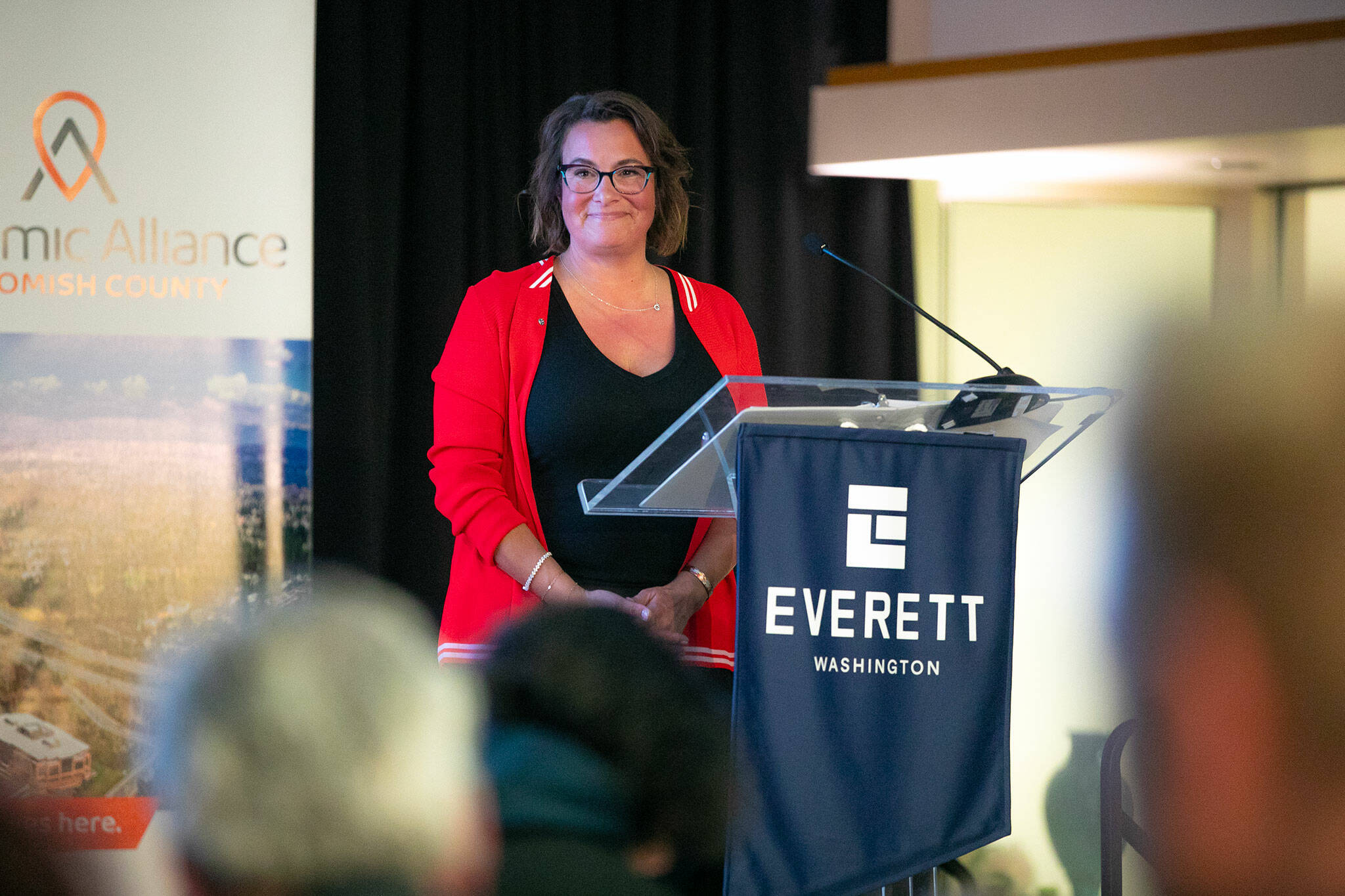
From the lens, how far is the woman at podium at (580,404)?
2.05 m

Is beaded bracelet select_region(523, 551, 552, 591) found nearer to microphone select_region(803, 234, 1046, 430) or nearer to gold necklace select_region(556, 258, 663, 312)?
gold necklace select_region(556, 258, 663, 312)

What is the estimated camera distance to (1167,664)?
2.96 m

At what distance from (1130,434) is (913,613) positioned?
1.98 meters

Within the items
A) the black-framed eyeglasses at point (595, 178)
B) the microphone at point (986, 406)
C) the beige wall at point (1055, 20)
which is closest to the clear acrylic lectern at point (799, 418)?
the microphone at point (986, 406)

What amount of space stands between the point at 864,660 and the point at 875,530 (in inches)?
6.4

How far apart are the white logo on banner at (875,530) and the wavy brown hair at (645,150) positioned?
886 mm

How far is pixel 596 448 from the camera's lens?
6.72 ft

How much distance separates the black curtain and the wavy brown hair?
2.90 feet

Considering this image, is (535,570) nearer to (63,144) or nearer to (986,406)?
(986,406)

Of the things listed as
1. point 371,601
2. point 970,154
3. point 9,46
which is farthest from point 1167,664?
point 9,46

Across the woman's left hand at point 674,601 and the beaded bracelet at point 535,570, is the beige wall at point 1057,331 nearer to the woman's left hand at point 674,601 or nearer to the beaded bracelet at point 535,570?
the woman's left hand at point 674,601

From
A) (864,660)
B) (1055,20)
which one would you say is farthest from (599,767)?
(1055,20)

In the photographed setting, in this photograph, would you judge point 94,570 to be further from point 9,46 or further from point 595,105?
point 595,105

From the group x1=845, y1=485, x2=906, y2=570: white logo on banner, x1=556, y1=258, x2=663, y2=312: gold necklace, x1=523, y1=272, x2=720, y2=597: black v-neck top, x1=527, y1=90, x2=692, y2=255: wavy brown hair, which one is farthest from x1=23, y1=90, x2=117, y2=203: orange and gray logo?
x1=845, y1=485, x2=906, y2=570: white logo on banner
